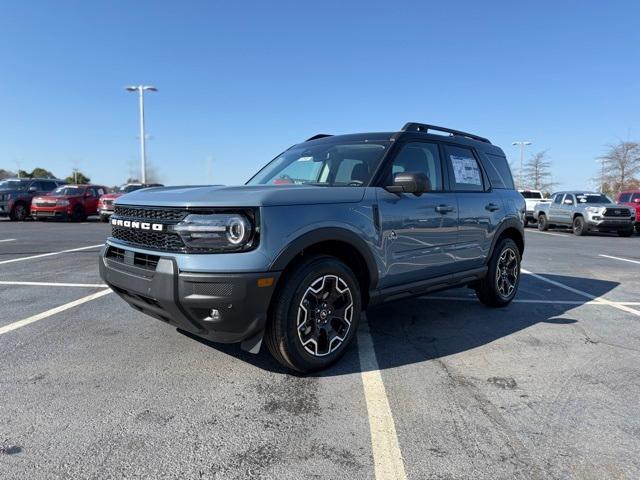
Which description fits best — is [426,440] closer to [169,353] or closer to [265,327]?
[265,327]

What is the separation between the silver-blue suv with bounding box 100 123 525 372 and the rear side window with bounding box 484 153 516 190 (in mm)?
589

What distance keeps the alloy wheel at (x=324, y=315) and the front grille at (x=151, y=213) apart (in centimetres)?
103

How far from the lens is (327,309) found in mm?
3533

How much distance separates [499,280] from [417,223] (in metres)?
2.02

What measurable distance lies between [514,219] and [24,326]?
18.0 feet

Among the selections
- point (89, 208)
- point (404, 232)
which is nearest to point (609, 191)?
point (89, 208)

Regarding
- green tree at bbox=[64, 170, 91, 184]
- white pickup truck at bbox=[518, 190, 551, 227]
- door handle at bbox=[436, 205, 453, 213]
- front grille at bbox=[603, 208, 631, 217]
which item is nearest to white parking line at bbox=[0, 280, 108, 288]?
door handle at bbox=[436, 205, 453, 213]

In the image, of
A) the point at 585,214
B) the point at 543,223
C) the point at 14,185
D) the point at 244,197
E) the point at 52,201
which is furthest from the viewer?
the point at 543,223

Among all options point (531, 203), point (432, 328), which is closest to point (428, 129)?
point (432, 328)

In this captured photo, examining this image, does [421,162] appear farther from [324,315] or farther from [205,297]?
[205,297]

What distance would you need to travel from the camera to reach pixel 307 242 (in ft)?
10.7

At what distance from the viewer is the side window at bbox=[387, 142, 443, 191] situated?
422 cm

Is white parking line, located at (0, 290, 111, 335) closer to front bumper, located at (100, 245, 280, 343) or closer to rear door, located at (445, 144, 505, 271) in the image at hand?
front bumper, located at (100, 245, 280, 343)

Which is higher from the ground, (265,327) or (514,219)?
(514,219)
